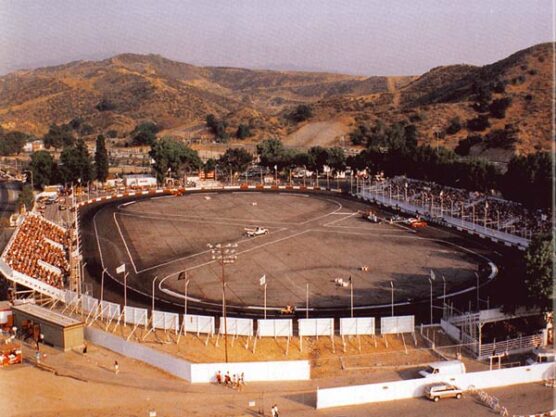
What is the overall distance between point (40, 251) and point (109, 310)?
16.3m

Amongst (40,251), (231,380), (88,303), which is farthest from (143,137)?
(231,380)

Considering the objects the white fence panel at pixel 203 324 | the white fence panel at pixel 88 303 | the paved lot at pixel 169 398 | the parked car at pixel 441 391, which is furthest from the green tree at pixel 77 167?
the parked car at pixel 441 391

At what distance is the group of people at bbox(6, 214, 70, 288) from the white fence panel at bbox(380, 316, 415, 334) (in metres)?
21.1

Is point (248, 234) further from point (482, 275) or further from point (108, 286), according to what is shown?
point (482, 275)

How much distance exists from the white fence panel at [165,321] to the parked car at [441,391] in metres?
13.0

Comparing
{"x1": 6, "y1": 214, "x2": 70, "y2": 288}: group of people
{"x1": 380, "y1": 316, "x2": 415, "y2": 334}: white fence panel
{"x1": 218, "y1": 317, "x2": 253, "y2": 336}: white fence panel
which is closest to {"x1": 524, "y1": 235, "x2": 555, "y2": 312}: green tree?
{"x1": 380, "y1": 316, "x2": 415, "y2": 334}: white fence panel

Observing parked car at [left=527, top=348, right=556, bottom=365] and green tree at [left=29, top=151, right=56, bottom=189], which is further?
green tree at [left=29, top=151, right=56, bottom=189]

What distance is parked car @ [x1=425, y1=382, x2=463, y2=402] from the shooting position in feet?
88.8

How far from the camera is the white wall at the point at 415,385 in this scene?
2658 centimetres

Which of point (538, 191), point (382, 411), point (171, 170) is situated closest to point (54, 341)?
point (382, 411)

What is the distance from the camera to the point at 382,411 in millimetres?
26078

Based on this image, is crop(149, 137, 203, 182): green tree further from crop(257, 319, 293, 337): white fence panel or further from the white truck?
crop(257, 319, 293, 337): white fence panel

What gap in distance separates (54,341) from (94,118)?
16868 centimetres

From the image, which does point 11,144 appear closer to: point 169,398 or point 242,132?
point 242,132
